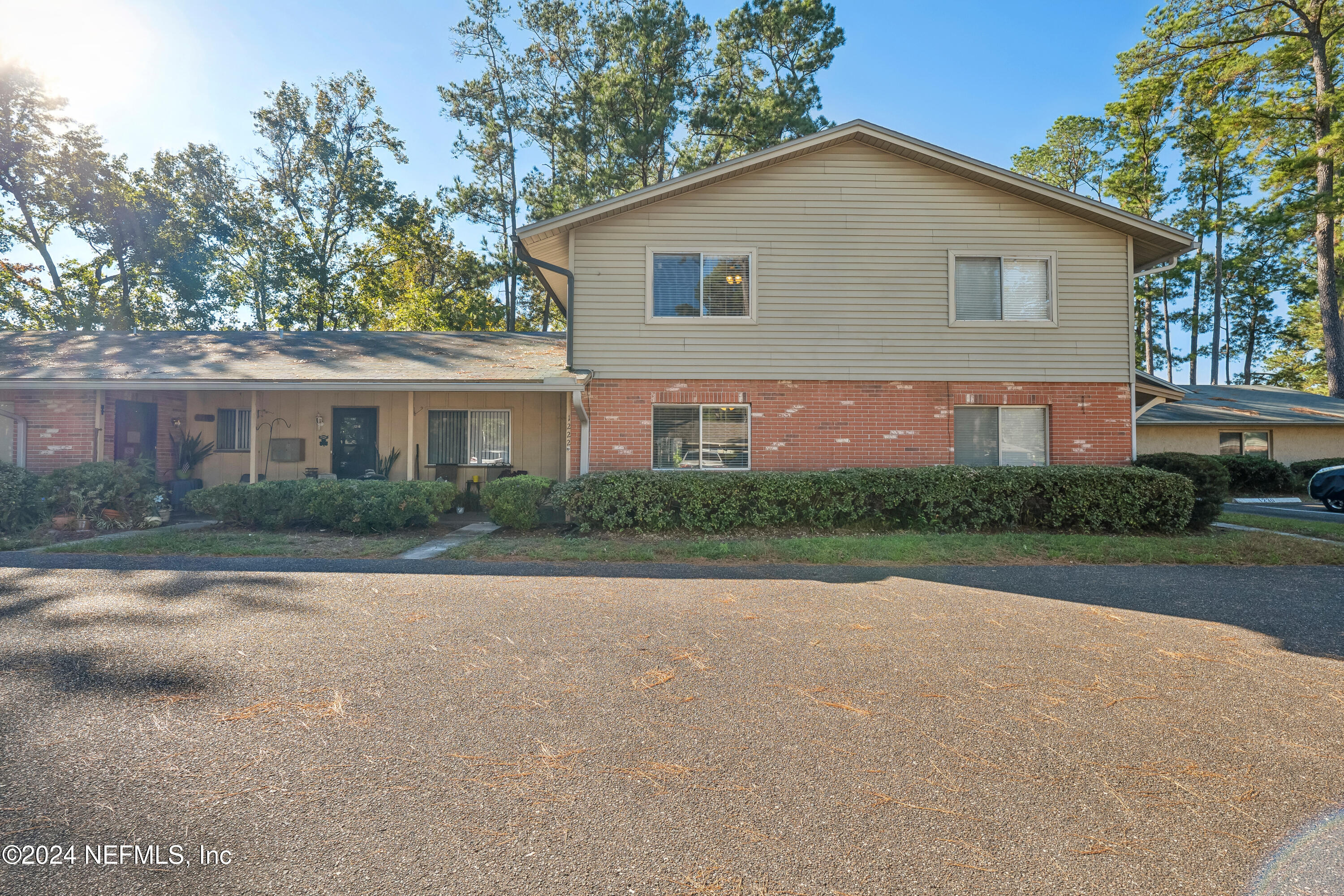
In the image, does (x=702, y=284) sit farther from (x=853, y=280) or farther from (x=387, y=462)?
(x=387, y=462)

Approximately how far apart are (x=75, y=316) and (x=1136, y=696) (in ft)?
112

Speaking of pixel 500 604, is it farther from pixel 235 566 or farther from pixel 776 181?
pixel 776 181

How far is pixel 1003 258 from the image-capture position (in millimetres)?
11023

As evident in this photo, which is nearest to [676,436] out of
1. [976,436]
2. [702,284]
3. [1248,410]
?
[702,284]

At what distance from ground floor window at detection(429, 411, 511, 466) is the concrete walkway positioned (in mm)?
2346

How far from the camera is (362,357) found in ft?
40.8

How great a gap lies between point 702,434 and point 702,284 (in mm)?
2603

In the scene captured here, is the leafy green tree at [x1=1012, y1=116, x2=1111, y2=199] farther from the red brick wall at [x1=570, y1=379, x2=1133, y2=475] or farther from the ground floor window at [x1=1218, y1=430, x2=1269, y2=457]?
the red brick wall at [x1=570, y1=379, x2=1133, y2=475]

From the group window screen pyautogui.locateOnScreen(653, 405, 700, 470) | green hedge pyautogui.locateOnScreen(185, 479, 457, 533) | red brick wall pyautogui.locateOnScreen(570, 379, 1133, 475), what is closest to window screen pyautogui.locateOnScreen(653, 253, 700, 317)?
red brick wall pyautogui.locateOnScreen(570, 379, 1133, 475)

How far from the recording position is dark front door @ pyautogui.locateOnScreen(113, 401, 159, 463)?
1221cm

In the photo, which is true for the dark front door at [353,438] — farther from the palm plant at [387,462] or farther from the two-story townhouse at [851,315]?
the two-story townhouse at [851,315]

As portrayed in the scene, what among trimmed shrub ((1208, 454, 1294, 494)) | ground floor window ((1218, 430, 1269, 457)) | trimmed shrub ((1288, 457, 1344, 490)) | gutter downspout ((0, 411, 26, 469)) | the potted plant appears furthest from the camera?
ground floor window ((1218, 430, 1269, 457))

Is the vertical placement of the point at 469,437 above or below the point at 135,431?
below

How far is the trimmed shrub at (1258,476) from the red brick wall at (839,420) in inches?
382
